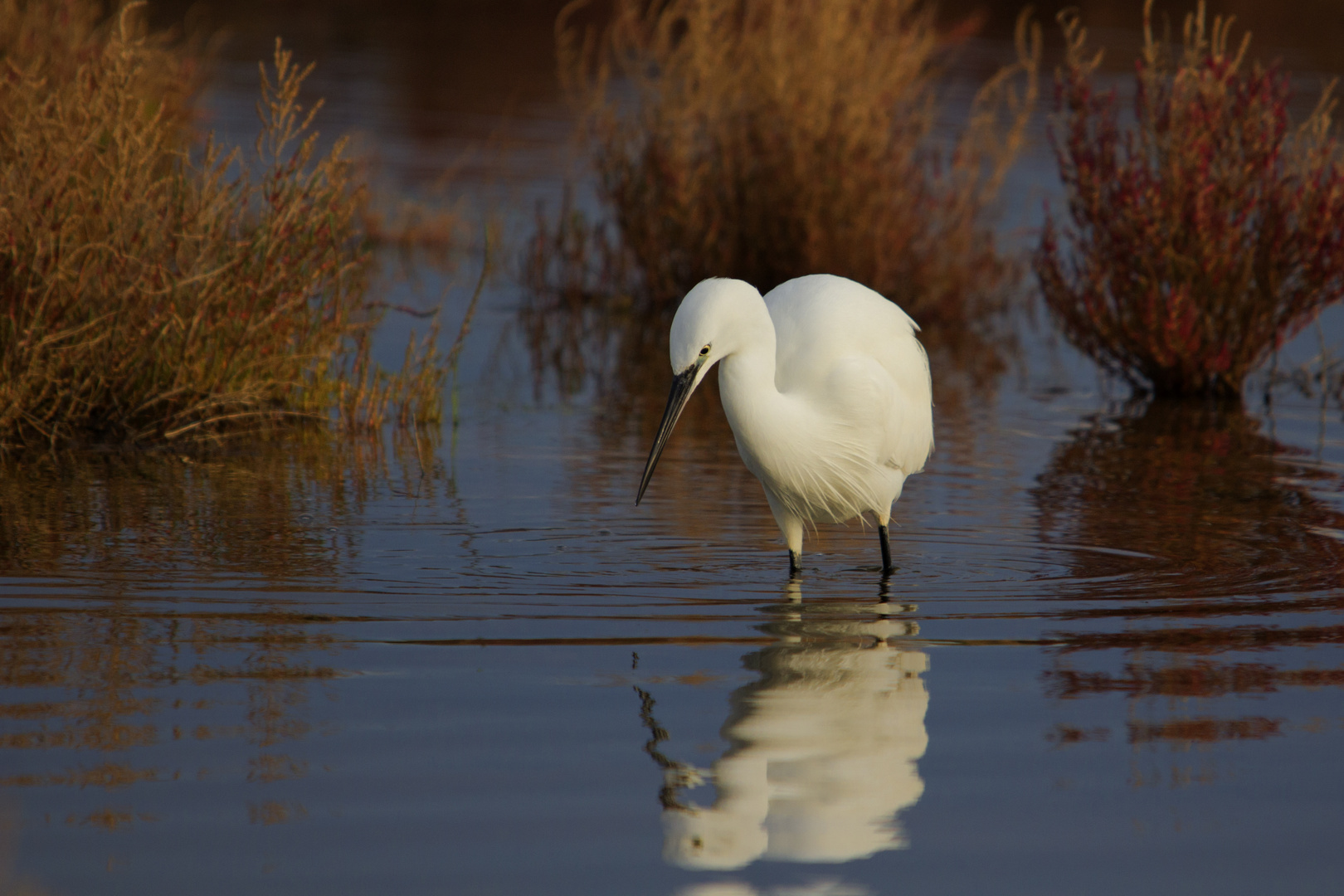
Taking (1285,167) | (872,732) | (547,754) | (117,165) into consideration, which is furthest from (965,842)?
(1285,167)

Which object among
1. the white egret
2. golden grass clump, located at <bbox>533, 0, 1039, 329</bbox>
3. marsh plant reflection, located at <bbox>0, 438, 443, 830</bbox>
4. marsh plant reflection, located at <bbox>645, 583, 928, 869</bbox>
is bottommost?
marsh plant reflection, located at <bbox>645, 583, 928, 869</bbox>

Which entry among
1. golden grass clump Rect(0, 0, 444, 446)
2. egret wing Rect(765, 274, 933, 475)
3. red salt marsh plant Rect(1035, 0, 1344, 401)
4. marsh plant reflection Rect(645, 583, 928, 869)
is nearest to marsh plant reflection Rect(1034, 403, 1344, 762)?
marsh plant reflection Rect(645, 583, 928, 869)

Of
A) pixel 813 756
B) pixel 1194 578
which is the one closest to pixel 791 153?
pixel 1194 578

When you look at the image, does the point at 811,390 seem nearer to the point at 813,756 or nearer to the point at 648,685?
the point at 648,685

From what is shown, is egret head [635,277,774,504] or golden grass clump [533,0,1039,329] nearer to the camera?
egret head [635,277,774,504]

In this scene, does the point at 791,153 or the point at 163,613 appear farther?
the point at 791,153

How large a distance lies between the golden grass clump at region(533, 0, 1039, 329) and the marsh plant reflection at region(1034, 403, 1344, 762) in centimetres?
311

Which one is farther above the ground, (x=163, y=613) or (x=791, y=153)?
(x=791, y=153)

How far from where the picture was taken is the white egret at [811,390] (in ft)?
17.3

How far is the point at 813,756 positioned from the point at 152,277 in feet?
14.6

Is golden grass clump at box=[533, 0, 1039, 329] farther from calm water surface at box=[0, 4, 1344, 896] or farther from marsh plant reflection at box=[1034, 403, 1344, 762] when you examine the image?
calm water surface at box=[0, 4, 1344, 896]

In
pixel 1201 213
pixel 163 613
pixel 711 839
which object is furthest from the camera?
pixel 1201 213

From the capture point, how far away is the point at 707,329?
202 inches

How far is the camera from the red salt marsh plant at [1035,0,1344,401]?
9359mm
